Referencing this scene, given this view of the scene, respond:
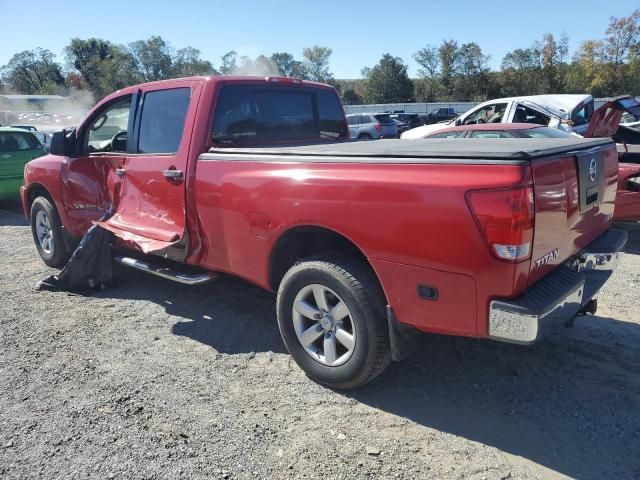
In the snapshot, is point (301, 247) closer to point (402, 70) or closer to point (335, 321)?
point (335, 321)

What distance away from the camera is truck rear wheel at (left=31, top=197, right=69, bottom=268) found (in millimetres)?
5848

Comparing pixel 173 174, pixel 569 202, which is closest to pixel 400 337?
pixel 569 202

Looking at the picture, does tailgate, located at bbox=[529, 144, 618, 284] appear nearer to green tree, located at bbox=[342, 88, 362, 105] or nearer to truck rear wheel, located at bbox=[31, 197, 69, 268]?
truck rear wheel, located at bbox=[31, 197, 69, 268]

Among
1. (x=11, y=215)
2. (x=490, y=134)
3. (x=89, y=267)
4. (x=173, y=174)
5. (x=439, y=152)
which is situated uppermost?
(x=439, y=152)

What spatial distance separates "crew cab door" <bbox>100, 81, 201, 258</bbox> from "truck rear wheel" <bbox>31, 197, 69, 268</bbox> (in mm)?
Result: 1238

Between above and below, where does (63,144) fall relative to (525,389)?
above

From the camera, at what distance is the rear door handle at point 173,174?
13.4 ft

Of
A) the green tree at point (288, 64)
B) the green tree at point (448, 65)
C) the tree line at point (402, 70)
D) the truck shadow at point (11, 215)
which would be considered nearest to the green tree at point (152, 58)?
the tree line at point (402, 70)

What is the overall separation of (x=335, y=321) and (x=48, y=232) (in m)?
4.37

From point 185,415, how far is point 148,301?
85.3 inches

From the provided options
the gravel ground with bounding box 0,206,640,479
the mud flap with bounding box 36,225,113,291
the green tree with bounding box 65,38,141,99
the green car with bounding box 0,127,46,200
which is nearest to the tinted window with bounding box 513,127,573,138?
the gravel ground with bounding box 0,206,640,479

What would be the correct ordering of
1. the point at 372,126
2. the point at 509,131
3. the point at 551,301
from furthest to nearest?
the point at 372,126 < the point at 509,131 < the point at 551,301

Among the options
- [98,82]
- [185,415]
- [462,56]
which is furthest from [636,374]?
[98,82]

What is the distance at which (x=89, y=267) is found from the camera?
512 centimetres
